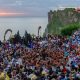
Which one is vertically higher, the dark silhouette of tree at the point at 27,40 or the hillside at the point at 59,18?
the dark silhouette of tree at the point at 27,40

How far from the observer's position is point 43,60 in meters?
33.4

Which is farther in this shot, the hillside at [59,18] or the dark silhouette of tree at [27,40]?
the hillside at [59,18]

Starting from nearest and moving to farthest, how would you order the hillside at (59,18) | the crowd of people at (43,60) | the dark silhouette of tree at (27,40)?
the crowd of people at (43,60) → the dark silhouette of tree at (27,40) → the hillside at (59,18)

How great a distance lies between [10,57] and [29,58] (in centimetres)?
267

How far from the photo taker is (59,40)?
135 feet

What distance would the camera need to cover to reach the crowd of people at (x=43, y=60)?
95.2 feet

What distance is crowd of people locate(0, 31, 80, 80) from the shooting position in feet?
95.2

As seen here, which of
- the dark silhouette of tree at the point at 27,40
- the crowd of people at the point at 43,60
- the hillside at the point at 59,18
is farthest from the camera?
the hillside at the point at 59,18

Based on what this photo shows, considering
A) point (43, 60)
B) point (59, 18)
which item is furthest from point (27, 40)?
point (59, 18)

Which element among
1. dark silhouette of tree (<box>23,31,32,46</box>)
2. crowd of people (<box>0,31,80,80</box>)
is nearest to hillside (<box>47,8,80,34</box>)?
dark silhouette of tree (<box>23,31,32,46</box>)

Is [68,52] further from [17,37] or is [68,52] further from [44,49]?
[17,37]

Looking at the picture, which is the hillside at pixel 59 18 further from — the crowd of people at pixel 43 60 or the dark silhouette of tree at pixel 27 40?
the crowd of people at pixel 43 60

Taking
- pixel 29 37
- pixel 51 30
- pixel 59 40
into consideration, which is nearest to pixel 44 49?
pixel 59 40

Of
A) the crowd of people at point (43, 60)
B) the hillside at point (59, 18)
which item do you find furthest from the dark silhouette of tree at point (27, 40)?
the hillside at point (59, 18)
